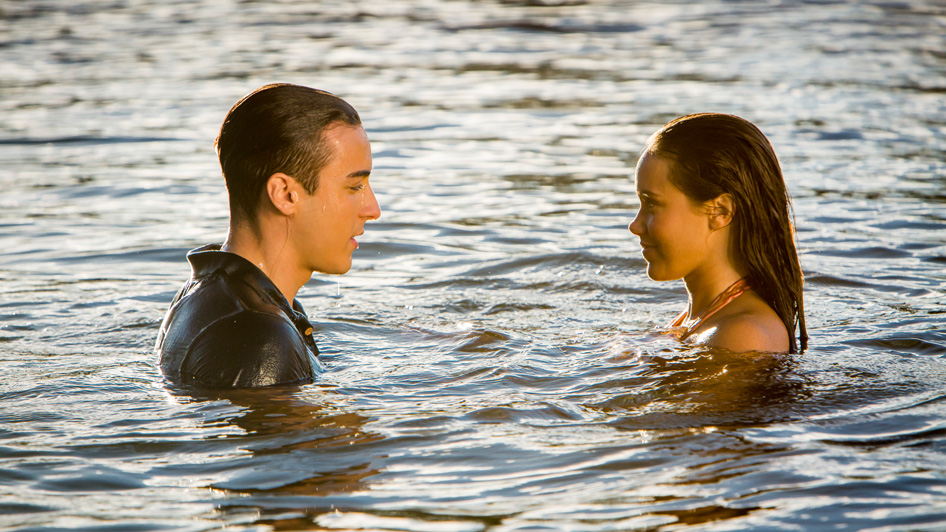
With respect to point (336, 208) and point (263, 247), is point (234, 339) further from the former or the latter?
point (336, 208)

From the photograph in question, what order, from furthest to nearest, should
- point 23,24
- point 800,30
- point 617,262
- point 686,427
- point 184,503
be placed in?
1. point 23,24
2. point 800,30
3. point 617,262
4. point 686,427
5. point 184,503

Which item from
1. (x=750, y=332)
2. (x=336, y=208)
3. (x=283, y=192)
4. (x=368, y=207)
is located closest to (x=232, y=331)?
(x=283, y=192)

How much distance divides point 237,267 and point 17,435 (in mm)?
1117

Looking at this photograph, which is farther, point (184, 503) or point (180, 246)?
point (180, 246)

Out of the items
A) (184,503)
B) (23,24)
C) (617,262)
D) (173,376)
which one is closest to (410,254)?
(617,262)

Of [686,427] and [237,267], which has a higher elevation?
[237,267]

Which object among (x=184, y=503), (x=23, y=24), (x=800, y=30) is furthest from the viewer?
(x=23, y=24)

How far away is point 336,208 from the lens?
4.78 m

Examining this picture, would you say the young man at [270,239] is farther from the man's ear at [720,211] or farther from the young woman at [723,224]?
the man's ear at [720,211]

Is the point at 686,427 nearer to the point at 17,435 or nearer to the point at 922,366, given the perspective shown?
the point at 922,366

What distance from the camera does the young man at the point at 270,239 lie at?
14.1ft

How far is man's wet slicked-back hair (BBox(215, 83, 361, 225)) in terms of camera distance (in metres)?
4.55

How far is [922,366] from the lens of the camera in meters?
5.27

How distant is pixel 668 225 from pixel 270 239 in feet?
6.36
